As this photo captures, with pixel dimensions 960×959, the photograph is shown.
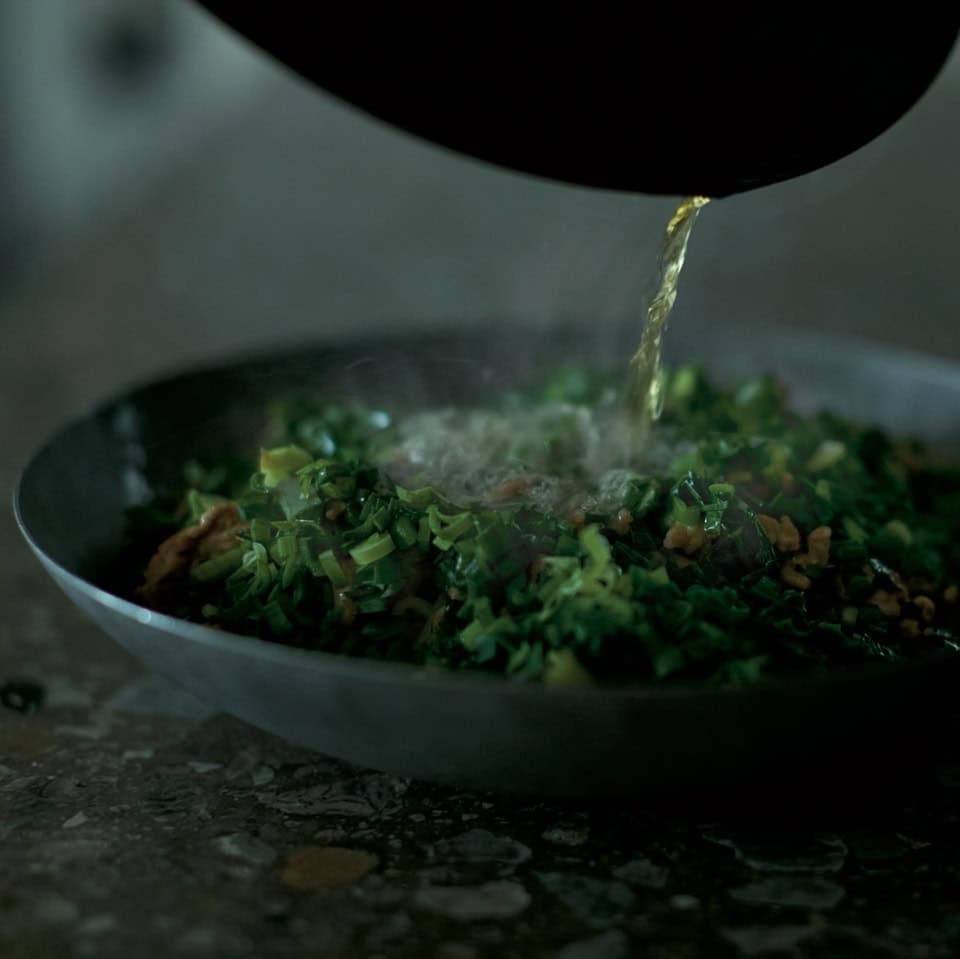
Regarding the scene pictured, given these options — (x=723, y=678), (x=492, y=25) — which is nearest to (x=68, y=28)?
(x=492, y=25)

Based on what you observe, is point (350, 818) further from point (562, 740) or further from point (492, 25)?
point (492, 25)

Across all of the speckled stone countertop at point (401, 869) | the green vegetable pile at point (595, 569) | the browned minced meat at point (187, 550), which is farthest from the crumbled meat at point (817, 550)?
the browned minced meat at point (187, 550)

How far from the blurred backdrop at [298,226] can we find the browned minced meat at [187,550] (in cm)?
141

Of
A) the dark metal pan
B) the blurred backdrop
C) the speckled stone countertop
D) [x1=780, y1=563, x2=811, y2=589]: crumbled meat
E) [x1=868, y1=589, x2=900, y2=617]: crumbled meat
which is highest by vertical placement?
the blurred backdrop

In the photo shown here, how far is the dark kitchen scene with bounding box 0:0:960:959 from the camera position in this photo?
3.12ft

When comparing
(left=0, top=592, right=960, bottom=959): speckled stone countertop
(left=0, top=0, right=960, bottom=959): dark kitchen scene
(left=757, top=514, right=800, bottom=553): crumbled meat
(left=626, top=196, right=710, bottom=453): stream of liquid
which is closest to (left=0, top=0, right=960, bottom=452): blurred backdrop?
(left=0, top=0, right=960, bottom=959): dark kitchen scene

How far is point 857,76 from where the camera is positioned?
1034mm

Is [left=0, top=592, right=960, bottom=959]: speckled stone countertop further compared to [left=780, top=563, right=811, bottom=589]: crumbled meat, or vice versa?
[left=780, top=563, right=811, bottom=589]: crumbled meat

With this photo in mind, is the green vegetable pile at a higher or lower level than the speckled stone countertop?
higher

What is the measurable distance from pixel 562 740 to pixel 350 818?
29cm

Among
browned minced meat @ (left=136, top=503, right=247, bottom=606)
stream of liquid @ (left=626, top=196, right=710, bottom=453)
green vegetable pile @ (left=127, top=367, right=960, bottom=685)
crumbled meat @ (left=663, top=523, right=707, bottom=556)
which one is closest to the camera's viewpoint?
green vegetable pile @ (left=127, top=367, right=960, bottom=685)

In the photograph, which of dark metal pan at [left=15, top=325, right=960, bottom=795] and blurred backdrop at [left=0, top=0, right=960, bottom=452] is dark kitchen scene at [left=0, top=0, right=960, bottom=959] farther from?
blurred backdrop at [left=0, top=0, right=960, bottom=452]

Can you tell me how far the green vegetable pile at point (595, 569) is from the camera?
1.05m

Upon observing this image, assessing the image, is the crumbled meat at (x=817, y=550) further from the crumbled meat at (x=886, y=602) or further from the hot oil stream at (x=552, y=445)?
the hot oil stream at (x=552, y=445)
